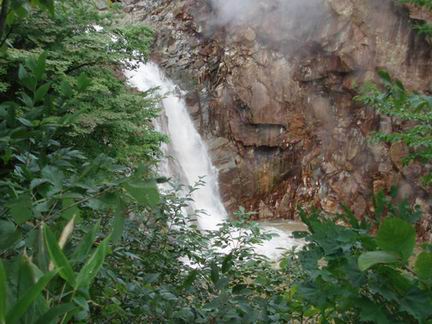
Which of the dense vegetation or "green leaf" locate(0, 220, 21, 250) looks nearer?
the dense vegetation

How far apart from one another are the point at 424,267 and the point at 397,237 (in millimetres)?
100

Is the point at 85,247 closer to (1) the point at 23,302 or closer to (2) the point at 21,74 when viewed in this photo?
(1) the point at 23,302

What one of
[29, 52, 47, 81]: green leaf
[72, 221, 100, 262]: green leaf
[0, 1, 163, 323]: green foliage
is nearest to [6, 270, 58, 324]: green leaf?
[0, 1, 163, 323]: green foliage

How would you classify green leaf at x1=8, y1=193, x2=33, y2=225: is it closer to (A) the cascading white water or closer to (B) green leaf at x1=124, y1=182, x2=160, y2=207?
(B) green leaf at x1=124, y1=182, x2=160, y2=207

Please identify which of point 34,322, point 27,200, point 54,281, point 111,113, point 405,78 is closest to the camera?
point 34,322

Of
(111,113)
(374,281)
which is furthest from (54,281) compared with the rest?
(111,113)

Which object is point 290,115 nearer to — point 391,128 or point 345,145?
point 345,145

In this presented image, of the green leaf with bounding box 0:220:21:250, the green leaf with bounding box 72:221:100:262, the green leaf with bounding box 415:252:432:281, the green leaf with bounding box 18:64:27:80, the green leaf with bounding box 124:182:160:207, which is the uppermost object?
the green leaf with bounding box 18:64:27:80

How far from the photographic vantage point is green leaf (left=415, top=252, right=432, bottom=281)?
0.74 metres

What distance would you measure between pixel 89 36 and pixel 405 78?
907 centimetres

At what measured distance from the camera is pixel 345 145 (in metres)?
12.2

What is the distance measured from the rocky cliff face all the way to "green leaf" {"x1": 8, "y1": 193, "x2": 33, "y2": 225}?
1121cm

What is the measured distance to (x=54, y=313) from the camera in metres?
0.52

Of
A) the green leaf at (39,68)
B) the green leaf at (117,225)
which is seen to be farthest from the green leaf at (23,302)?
the green leaf at (39,68)
